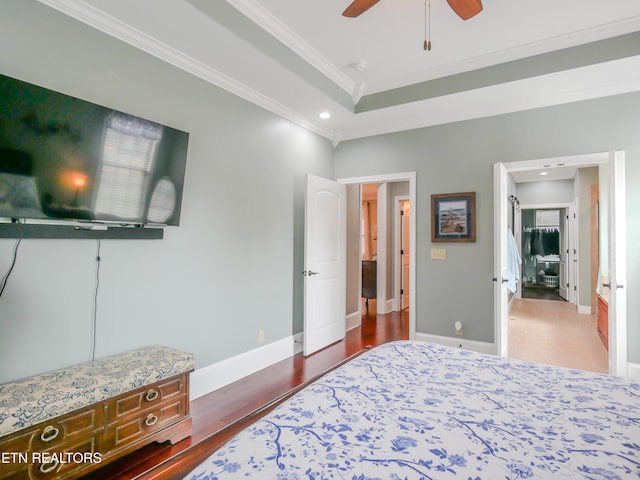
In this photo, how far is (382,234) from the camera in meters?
5.94

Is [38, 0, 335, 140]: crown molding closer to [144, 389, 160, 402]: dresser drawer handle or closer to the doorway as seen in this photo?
[144, 389, 160, 402]: dresser drawer handle

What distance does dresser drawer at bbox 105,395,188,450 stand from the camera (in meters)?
1.83

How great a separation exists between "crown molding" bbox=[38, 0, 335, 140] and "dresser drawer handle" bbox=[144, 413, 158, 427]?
2.35 metres

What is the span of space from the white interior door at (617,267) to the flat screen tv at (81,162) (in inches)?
133

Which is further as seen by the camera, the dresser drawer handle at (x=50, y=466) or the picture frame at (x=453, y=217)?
the picture frame at (x=453, y=217)

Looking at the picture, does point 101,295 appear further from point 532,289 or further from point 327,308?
point 532,289

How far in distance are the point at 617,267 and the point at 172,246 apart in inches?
140

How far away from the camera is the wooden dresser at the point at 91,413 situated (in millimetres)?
1501

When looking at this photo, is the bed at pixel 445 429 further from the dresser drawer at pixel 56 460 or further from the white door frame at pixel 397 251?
the white door frame at pixel 397 251

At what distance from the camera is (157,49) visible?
2.46 m

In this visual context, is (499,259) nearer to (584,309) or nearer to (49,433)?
(49,433)

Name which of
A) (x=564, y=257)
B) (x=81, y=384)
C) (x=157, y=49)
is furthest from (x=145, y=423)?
(x=564, y=257)

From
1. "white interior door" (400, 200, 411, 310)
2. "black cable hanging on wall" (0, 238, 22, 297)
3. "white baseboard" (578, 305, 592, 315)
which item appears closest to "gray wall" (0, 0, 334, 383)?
"black cable hanging on wall" (0, 238, 22, 297)

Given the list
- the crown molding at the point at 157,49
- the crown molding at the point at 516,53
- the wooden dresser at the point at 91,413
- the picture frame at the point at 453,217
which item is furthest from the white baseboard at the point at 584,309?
the wooden dresser at the point at 91,413
